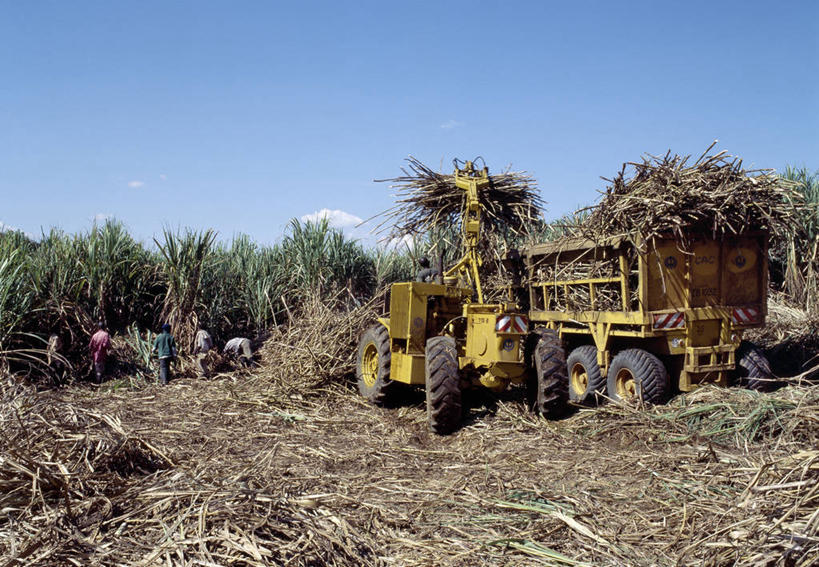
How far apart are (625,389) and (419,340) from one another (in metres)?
2.75

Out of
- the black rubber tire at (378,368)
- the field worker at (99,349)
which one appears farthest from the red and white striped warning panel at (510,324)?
the field worker at (99,349)

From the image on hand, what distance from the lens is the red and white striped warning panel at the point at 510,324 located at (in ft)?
23.7

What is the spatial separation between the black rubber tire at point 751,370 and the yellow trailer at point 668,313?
1 centimetres

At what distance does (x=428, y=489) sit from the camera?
541 centimetres

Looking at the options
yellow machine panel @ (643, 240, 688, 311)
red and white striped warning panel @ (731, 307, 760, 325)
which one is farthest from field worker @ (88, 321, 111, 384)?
red and white striped warning panel @ (731, 307, 760, 325)

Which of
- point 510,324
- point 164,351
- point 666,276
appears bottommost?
A: point 164,351

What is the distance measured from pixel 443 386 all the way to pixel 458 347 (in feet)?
3.65

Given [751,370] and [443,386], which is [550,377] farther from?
[751,370]

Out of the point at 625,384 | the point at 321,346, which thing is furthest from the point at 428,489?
the point at 321,346

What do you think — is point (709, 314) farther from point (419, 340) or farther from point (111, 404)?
point (111, 404)

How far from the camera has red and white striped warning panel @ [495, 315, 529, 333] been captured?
7.23 metres

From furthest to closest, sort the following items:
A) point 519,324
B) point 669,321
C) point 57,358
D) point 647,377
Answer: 1. point 57,358
2. point 669,321
3. point 647,377
4. point 519,324

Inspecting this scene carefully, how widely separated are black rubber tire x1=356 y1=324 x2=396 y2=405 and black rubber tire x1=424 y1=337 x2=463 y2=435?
1503 mm

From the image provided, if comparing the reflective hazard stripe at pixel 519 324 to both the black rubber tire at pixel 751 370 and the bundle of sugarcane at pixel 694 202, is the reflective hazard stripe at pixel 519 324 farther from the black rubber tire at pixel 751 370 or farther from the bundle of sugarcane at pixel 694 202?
the black rubber tire at pixel 751 370
